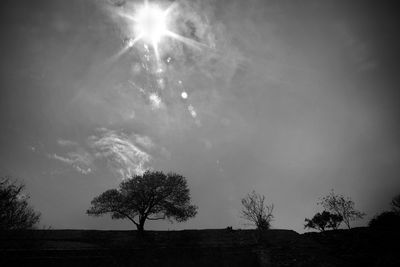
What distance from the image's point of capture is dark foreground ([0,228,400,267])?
62.6ft

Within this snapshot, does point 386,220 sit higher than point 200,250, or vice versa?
point 386,220

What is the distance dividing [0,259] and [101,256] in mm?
7889

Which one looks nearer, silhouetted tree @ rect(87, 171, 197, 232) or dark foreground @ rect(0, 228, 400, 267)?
dark foreground @ rect(0, 228, 400, 267)

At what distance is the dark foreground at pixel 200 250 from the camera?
19.1 meters

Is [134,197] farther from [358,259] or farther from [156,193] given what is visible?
[358,259]

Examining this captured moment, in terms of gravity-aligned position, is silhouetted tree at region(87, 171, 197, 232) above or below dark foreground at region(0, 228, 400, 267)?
above

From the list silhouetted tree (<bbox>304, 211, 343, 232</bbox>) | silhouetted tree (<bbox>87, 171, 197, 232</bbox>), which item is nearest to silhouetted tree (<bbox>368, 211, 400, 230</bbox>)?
silhouetted tree (<bbox>304, 211, 343, 232</bbox>)

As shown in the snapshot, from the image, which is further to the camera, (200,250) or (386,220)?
(386,220)

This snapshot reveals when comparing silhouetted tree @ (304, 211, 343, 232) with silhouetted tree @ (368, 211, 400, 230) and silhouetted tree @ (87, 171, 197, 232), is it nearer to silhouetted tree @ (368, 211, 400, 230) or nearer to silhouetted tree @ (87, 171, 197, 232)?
silhouetted tree @ (368, 211, 400, 230)

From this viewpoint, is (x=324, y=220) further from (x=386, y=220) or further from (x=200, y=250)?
(x=200, y=250)

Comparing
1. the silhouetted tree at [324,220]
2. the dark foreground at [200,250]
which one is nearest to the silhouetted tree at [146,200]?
the dark foreground at [200,250]

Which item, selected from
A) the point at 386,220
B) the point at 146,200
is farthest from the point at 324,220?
the point at 146,200

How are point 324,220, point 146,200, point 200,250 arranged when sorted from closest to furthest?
point 200,250, point 146,200, point 324,220

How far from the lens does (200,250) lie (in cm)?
2153
